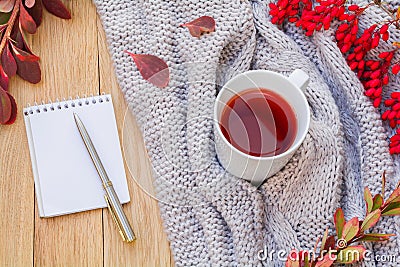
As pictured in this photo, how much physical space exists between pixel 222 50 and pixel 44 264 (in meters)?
0.42

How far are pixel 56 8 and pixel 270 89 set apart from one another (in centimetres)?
36

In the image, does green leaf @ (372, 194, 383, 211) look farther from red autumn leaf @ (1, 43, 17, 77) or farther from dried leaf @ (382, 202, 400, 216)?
red autumn leaf @ (1, 43, 17, 77)

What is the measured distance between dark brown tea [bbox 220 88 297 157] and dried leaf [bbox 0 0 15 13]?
368 mm

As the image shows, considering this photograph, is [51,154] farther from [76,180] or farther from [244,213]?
[244,213]

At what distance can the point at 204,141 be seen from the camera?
2.90ft

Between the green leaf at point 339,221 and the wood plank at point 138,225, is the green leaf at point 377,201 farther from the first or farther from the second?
the wood plank at point 138,225

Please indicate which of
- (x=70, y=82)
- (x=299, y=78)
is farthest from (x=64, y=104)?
(x=299, y=78)

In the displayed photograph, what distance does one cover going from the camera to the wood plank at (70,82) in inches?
35.2

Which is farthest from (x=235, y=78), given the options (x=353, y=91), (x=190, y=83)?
(x=353, y=91)

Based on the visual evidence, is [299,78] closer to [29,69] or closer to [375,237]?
[375,237]

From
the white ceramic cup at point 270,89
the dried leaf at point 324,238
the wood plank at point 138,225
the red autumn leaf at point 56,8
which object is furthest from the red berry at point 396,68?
the red autumn leaf at point 56,8

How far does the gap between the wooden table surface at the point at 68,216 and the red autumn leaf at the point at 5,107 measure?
0.02 metres

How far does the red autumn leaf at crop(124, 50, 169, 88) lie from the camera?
91 centimetres

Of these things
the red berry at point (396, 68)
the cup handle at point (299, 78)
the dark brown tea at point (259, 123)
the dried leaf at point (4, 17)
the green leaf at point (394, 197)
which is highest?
the dried leaf at point (4, 17)
